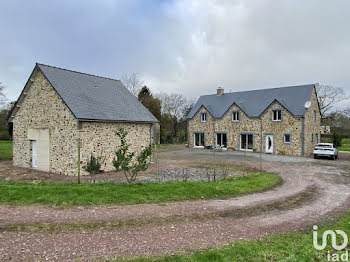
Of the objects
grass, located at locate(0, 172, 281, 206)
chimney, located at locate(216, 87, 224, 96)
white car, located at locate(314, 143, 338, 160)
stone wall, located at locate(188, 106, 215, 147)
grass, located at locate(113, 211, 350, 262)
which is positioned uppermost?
chimney, located at locate(216, 87, 224, 96)

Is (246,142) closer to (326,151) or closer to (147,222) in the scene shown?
(326,151)

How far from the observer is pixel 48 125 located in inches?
618

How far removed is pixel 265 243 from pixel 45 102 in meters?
15.4

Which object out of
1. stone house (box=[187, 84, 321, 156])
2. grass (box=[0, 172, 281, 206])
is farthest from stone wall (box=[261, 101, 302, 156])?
grass (box=[0, 172, 281, 206])

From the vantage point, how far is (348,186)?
37.7ft

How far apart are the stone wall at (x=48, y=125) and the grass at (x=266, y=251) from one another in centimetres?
1165

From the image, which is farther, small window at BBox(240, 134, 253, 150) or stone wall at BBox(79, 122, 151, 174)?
small window at BBox(240, 134, 253, 150)

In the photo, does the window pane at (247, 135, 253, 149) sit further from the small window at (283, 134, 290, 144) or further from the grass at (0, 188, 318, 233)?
the grass at (0, 188, 318, 233)

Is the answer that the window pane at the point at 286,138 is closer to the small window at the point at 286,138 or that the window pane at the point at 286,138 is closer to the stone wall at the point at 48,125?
the small window at the point at 286,138

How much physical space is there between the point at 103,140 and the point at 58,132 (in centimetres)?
273

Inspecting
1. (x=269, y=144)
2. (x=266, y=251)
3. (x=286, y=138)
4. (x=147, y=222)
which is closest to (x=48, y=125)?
(x=147, y=222)

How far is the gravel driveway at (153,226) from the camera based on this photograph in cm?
478

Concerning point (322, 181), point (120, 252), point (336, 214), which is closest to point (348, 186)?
point (322, 181)

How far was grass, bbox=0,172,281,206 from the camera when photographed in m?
7.72
